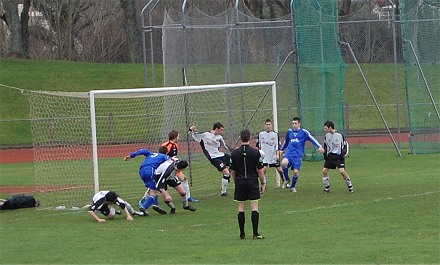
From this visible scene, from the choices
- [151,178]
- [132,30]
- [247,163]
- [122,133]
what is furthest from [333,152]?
[132,30]

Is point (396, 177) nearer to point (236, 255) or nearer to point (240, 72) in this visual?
point (240, 72)

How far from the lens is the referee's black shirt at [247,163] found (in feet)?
48.9

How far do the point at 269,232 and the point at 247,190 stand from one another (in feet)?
3.89

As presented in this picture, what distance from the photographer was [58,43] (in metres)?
61.2

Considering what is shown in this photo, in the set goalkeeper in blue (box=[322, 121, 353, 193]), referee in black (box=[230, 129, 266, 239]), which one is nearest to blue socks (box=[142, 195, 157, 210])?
referee in black (box=[230, 129, 266, 239])

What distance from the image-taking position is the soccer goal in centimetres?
2233

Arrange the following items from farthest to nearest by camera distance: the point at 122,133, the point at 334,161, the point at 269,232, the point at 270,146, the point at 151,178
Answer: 1. the point at 122,133
2. the point at 270,146
3. the point at 334,161
4. the point at 151,178
5. the point at 269,232

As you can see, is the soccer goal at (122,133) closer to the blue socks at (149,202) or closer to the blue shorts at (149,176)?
the blue shorts at (149,176)

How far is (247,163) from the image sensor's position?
1490 cm

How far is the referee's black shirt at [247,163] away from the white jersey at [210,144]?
7189 millimetres

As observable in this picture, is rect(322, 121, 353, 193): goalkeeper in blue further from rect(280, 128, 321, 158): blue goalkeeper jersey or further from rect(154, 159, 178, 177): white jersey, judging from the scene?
rect(154, 159, 178, 177): white jersey

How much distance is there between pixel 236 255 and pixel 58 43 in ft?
163

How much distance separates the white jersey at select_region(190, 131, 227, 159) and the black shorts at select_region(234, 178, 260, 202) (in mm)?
7271

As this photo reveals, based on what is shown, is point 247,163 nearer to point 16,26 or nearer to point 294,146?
point 294,146
